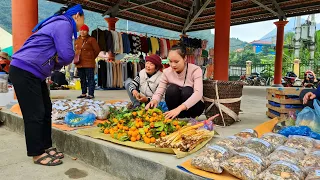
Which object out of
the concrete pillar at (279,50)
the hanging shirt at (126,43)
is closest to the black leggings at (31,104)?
the hanging shirt at (126,43)

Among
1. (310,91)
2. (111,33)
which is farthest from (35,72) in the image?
(111,33)

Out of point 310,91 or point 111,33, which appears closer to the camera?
point 310,91

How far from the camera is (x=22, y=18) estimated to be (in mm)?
4641

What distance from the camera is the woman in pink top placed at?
2879 mm

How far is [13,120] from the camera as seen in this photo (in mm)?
3756

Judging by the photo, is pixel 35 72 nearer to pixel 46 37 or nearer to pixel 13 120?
pixel 46 37

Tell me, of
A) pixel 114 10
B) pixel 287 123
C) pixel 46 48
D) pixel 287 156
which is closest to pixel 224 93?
pixel 287 123

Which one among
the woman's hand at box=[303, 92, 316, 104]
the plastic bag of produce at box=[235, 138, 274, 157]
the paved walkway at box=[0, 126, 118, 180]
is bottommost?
the paved walkway at box=[0, 126, 118, 180]

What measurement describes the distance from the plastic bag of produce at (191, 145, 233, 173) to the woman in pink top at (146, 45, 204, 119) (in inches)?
42.0

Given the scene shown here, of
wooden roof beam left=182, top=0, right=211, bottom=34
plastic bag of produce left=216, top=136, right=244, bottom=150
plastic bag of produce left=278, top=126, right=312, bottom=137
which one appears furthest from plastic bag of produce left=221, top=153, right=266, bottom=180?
wooden roof beam left=182, top=0, right=211, bottom=34

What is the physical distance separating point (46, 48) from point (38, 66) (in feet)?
0.57

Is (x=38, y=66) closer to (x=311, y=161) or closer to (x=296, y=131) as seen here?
(x=311, y=161)

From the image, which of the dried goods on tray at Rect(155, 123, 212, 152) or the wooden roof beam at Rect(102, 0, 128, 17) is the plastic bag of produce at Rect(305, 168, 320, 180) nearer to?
the dried goods on tray at Rect(155, 123, 212, 152)

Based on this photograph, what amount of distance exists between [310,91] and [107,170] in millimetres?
2405
